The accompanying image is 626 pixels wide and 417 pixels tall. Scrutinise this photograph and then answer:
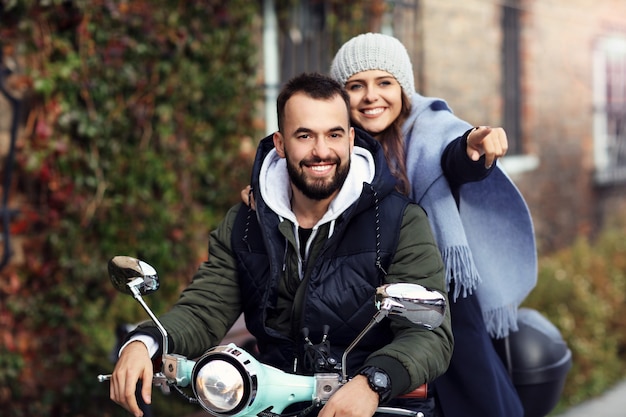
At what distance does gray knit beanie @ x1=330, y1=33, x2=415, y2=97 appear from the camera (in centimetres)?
309

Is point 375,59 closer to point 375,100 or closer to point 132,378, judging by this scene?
point 375,100

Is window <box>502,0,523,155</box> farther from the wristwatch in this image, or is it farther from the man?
the wristwatch

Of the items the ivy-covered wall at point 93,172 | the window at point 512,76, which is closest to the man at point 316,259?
the ivy-covered wall at point 93,172

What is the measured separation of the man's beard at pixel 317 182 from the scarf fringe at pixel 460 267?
0.52 meters

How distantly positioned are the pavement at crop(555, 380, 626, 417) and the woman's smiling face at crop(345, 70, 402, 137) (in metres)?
3.45

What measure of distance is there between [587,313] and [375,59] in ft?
14.3

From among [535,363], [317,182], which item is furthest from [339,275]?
[535,363]

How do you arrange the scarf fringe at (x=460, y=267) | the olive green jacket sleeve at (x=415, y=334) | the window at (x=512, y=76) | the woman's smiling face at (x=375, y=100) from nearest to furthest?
the olive green jacket sleeve at (x=415, y=334) < the scarf fringe at (x=460, y=267) < the woman's smiling face at (x=375, y=100) < the window at (x=512, y=76)

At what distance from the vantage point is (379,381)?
2146 millimetres

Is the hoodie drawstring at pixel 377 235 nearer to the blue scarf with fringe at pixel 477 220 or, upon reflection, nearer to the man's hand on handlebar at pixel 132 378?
the blue scarf with fringe at pixel 477 220

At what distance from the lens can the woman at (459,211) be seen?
9.38ft

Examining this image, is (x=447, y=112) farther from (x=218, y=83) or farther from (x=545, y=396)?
(x=218, y=83)

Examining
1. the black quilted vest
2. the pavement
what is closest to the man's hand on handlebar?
the black quilted vest

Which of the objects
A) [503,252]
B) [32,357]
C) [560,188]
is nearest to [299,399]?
[503,252]
